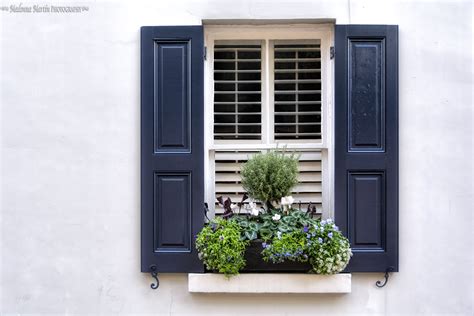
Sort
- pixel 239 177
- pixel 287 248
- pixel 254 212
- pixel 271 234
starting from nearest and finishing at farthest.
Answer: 1. pixel 287 248
2. pixel 271 234
3. pixel 254 212
4. pixel 239 177

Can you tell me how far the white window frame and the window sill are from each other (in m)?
0.57

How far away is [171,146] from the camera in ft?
14.2

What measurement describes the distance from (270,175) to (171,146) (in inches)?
33.2

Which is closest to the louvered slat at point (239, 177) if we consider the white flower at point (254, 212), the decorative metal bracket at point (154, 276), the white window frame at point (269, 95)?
the white window frame at point (269, 95)

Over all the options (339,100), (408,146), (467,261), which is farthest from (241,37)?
(467,261)

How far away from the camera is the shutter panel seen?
4.27 m

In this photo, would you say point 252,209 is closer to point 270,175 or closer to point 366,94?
point 270,175

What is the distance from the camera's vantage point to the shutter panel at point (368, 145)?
4.27 m

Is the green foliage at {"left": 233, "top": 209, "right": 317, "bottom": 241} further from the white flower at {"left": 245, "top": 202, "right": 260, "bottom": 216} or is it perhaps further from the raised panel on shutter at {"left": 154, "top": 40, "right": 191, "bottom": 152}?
the raised panel on shutter at {"left": 154, "top": 40, "right": 191, "bottom": 152}

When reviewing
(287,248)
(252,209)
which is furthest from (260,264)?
(252,209)

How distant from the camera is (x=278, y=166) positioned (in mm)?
4258

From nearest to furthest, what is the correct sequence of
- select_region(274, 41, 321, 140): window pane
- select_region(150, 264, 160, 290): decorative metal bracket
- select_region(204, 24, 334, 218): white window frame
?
select_region(150, 264, 160, 290): decorative metal bracket → select_region(204, 24, 334, 218): white window frame → select_region(274, 41, 321, 140): window pane

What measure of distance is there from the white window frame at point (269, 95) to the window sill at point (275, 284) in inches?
22.4

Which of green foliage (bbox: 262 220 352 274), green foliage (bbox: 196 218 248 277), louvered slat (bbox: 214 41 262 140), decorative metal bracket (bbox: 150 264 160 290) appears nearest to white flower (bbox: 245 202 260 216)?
green foliage (bbox: 196 218 248 277)
